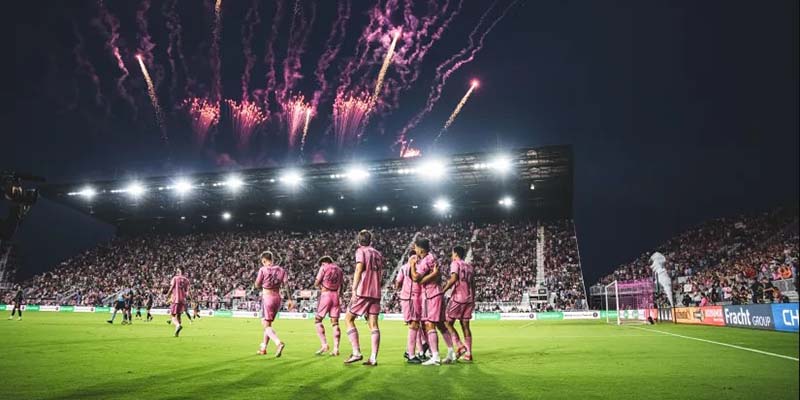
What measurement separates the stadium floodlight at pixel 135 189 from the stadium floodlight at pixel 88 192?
2.97 metres

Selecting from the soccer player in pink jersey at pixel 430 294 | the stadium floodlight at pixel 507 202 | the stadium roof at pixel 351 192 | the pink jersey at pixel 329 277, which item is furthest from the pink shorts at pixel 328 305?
the stadium floodlight at pixel 507 202

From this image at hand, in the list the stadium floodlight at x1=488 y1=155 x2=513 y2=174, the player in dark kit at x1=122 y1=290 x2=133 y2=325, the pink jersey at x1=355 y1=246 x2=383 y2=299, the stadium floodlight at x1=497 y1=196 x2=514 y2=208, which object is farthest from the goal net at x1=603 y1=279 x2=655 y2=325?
the player in dark kit at x1=122 y1=290 x2=133 y2=325

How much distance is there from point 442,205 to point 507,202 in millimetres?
6235

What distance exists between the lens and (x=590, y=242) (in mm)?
59312

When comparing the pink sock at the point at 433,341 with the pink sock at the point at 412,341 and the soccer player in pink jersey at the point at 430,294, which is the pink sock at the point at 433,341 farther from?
the pink sock at the point at 412,341

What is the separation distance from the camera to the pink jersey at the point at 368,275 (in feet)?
25.0

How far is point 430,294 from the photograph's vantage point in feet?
25.1

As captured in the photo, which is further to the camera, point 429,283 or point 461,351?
point 461,351

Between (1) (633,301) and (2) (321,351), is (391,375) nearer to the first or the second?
(2) (321,351)

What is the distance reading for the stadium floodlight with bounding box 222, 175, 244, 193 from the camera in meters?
38.7

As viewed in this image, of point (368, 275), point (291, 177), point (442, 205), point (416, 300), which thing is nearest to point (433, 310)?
point (416, 300)

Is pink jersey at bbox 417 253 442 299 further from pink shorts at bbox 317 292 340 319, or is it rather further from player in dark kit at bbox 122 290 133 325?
player in dark kit at bbox 122 290 133 325

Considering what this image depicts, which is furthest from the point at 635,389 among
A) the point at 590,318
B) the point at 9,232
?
the point at 590,318

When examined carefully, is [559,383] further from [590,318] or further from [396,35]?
[590,318]
